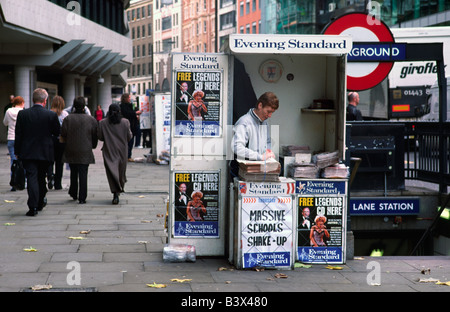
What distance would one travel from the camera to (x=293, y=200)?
7500 millimetres

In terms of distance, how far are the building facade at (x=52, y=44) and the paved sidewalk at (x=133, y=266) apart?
1468 cm

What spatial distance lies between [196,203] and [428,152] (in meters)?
5.13

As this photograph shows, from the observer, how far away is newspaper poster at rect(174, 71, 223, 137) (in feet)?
25.7

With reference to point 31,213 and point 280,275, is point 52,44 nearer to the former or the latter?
point 31,213

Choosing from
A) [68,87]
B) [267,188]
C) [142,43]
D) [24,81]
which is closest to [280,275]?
[267,188]

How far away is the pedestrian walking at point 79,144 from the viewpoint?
12.5m

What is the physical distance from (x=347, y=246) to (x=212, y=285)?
6.98 feet

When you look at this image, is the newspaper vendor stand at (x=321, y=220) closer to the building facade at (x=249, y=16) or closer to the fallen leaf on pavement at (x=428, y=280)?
the fallen leaf on pavement at (x=428, y=280)

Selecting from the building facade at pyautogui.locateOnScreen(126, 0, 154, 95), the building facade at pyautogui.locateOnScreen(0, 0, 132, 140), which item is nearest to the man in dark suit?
the building facade at pyautogui.locateOnScreen(0, 0, 132, 140)

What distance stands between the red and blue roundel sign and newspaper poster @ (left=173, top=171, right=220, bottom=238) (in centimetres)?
178

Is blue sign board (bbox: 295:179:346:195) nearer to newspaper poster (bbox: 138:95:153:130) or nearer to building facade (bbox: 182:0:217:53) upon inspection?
newspaper poster (bbox: 138:95:153:130)

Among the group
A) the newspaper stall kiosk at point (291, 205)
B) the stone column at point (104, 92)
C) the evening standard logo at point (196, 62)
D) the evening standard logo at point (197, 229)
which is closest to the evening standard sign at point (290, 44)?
the newspaper stall kiosk at point (291, 205)

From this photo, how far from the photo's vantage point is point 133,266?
7.43 meters
